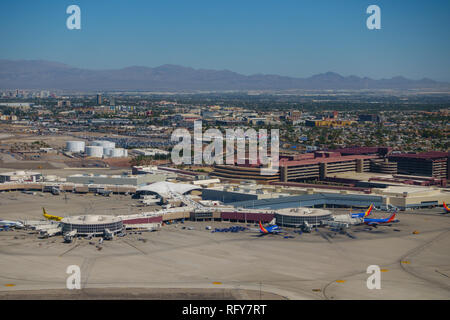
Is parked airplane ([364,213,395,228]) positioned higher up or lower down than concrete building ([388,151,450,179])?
lower down

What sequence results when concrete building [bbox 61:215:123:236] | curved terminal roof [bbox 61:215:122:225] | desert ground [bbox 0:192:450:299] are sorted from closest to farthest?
desert ground [bbox 0:192:450:299] → concrete building [bbox 61:215:123:236] → curved terminal roof [bbox 61:215:122:225]

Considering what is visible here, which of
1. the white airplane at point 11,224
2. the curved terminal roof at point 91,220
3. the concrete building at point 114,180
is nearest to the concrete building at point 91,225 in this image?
the curved terminal roof at point 91,220

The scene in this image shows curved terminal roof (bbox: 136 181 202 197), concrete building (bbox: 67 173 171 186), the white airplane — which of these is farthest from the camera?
concrete building (bbox: 67 173 171 186)

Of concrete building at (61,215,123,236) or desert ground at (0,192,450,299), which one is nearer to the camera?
desert ground at (0,192,450,299)

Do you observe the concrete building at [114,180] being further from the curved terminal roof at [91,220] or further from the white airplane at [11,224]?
the curved terminal roof at [91,220]

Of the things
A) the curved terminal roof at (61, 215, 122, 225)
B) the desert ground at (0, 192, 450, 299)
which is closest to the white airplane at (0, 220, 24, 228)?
the desert ground at (0, 192, 450, 299)

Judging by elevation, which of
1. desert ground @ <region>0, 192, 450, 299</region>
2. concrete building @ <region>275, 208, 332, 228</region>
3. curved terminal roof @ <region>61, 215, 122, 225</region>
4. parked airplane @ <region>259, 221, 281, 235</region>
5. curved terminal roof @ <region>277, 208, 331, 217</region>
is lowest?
desert ground @ <region>0, 192, 450, 299</region>

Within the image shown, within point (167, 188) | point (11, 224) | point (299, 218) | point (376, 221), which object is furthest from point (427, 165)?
point (11, 224)

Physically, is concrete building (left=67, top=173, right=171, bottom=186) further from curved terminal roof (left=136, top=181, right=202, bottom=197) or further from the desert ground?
the desert ground

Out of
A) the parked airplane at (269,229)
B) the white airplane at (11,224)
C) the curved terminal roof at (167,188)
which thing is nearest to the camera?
the parked airplane at (269,229)
